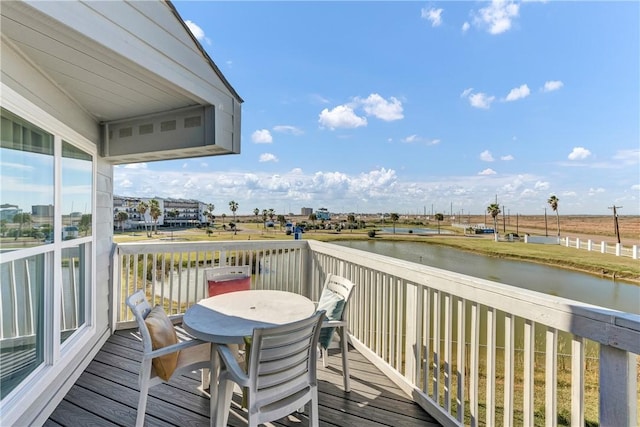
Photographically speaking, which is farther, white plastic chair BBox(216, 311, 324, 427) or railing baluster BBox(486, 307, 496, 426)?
railing baluster BBox(486, 307, 496, 426)

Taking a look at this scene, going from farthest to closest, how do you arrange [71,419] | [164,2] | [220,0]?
[220,0] < [71,419] < [164,2]

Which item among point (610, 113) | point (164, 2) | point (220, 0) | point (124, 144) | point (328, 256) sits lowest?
point (328, 256)

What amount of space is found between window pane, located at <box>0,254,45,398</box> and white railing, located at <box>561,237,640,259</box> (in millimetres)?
25984

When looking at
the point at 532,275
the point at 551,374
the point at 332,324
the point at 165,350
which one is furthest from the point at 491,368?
the point at 532,275

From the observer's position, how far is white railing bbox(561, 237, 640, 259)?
18.6 meters

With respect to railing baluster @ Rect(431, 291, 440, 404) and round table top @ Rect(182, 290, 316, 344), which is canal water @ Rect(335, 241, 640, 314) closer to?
railing baluster @ Rect(431, 291, 440, 404)

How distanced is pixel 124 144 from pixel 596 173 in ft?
128

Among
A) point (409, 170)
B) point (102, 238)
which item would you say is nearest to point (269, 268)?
point (102, 238)

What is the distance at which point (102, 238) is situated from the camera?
3.52 meters

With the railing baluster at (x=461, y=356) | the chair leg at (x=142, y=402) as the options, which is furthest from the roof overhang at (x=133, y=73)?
the railing baluster at (x=461, y=356)

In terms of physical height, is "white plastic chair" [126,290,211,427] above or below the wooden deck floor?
above

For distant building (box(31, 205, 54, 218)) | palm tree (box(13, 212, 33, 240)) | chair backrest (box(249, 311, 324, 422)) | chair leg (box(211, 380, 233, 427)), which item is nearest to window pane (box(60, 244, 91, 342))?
distant building (box(31, 205, 54, 218))

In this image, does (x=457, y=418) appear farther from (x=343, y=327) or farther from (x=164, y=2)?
(x=164, y=2)

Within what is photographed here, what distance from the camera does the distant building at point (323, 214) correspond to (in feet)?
79.8
